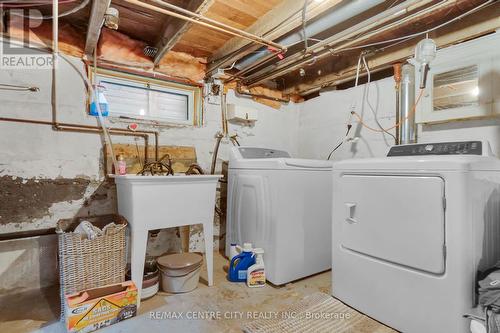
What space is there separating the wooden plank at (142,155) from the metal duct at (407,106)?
1.90 m

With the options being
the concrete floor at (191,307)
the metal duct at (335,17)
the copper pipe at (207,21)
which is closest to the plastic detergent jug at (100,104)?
the copper pipe at (207,21)

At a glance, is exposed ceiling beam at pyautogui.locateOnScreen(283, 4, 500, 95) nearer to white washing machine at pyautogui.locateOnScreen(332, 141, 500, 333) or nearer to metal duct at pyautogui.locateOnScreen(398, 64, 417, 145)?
metal duct at pyautogui.locateOnScreen(398, 64, 417, 145)

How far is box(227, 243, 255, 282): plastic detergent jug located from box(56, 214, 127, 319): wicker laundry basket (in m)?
0.79

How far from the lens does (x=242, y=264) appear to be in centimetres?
209

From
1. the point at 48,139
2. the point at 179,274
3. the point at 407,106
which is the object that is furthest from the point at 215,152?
the point at 407,106

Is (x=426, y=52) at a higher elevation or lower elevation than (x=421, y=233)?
higher

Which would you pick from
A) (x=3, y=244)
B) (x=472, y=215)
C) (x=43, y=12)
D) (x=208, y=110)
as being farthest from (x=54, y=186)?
(x=472, y=215)

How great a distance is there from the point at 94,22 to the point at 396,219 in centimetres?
219

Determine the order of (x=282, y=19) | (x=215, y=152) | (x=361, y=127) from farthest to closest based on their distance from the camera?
(x=215, y=152), (x=361, y=127), (x=282, y=19)

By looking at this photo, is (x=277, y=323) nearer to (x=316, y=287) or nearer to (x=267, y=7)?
(x=316, y=287)

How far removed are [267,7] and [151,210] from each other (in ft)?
5.25

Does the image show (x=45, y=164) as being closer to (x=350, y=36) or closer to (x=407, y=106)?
(x=350, y=36)

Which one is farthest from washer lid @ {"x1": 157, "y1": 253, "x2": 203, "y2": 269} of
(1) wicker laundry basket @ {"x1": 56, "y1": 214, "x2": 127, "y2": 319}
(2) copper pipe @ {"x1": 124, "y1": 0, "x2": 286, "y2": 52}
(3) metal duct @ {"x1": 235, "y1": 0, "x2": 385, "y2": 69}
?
(3) metal duct @ {"x1": 235, "y1": 0, "x2": 385, "y2": 69}

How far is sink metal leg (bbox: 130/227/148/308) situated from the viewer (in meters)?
1.71
